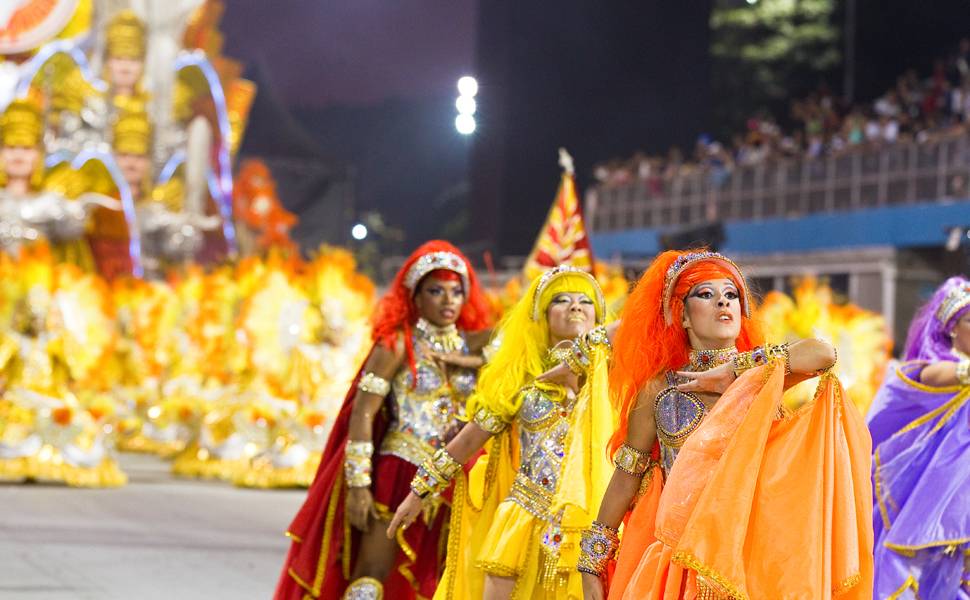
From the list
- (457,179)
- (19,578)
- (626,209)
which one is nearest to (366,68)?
(457,179)

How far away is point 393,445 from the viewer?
5.91 m

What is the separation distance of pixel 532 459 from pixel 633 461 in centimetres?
105

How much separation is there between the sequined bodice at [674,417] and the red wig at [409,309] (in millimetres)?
2149

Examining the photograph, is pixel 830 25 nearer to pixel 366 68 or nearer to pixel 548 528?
pixel 366 68

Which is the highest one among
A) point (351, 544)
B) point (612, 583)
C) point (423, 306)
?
point (423, 306)

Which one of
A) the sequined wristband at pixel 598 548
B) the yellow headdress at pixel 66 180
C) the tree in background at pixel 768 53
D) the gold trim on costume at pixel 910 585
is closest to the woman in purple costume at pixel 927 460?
the gold trim on costume at pixel 910 585

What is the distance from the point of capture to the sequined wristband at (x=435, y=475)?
5012mm

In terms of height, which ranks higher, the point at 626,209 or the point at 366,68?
the point at 366,68

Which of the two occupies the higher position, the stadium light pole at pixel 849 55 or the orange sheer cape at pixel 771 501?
the stadium light pole at pixel 849 55

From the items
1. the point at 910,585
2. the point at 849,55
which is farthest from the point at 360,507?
the point at 849,55

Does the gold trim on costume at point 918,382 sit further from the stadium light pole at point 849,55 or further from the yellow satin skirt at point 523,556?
the stadium light pole at point 849,55

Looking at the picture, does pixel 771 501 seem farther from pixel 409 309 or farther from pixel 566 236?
pixel 566 236

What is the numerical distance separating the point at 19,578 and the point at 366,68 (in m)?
22.4

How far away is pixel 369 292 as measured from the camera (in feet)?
40.8
